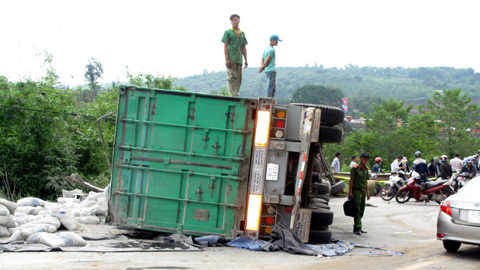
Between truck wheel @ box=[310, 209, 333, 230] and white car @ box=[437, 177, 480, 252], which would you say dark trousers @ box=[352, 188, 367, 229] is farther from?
white car @ box=[437, 177, 480, 252]

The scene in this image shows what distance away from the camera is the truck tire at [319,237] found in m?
10.2

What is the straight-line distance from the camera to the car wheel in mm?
10305

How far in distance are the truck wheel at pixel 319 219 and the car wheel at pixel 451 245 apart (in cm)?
199

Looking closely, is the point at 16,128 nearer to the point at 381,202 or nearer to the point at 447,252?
the point at 381,202

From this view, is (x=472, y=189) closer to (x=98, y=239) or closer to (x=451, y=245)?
(x=451, y=245)

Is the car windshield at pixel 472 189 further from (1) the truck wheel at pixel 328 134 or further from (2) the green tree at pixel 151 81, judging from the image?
(2) the green tree at pixel 151 81

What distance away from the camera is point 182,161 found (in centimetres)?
962

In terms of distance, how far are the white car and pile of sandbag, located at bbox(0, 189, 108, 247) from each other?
557 centimetres

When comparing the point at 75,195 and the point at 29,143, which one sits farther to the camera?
the point at 29,143

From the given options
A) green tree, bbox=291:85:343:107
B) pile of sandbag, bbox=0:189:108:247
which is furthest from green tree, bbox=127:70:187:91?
green tree, bbox=291:85:343:107

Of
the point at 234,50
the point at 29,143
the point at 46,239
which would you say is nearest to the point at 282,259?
the point at 46,239

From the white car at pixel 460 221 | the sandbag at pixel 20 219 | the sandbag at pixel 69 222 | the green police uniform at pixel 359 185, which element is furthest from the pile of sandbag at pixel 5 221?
the white car at pixel 460 221

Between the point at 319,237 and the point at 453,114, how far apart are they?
5263 centimetres

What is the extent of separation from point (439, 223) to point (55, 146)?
628 inches
